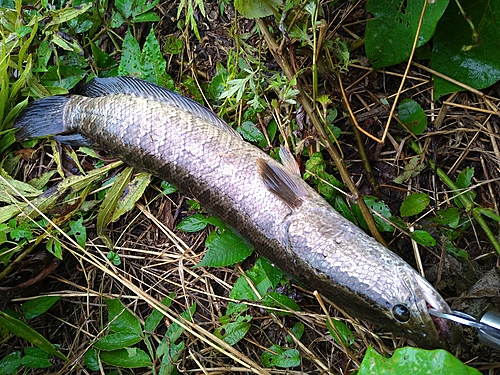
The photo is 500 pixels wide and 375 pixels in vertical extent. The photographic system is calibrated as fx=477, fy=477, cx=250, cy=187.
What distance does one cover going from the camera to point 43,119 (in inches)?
139

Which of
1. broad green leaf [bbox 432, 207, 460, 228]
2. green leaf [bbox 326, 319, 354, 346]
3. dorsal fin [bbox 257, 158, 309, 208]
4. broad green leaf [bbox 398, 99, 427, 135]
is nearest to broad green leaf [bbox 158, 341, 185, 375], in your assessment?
green leaf [bbox 326, 319, 354, 346]

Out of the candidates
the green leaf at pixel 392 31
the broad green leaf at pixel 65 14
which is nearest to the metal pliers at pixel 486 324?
the green leaf at pixel 392 31

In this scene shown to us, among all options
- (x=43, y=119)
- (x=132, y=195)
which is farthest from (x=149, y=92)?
(x=43, y=119)

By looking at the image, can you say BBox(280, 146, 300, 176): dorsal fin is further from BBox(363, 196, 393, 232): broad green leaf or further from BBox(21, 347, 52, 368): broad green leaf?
BBox(21, 347, 52, 368): broad green leaf

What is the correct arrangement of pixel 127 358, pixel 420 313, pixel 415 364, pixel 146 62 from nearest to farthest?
pixel 415 364, pixel 420 313, pixel 127 358, pixel 146 62

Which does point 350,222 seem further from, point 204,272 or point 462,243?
point 204,272

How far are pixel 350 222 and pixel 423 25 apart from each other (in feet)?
3.89

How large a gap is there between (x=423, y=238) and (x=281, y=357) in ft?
3.62

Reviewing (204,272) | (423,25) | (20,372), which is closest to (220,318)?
(204,272)

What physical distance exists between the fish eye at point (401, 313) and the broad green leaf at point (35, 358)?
2.27 meters

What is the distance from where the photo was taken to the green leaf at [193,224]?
3.25m

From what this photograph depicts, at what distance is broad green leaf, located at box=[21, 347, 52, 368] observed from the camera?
10.4ft

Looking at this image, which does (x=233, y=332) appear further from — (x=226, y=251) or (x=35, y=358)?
(x=35, y=358)

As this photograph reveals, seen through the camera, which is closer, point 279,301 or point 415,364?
point 415,364
